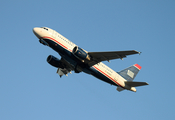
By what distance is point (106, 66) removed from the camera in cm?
3891

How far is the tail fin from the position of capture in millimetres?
43047

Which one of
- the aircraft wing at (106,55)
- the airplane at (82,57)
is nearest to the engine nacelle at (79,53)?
the airplane at (82,57)

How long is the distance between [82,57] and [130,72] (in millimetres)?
13717

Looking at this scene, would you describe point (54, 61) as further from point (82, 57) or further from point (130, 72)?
point (130, 72)

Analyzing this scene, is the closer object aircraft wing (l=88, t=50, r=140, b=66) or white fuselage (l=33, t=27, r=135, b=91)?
aircraft wing (l=88, t=50, r=140, b=66)

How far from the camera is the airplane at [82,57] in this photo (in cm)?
3428

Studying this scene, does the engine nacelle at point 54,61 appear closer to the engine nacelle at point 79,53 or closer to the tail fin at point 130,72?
the engine nacelle at point 79,53

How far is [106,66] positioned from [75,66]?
5.38 metres

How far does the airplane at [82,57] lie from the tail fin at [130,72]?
248cm

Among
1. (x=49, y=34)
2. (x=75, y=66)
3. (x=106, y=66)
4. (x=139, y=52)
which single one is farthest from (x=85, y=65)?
(x=139, y=52)

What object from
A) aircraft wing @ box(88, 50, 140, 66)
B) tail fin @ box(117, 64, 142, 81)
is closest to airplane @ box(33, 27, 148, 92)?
aircraft wing @ box(88, 50, 140, 66)

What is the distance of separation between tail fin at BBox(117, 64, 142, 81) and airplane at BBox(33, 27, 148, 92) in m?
2.48

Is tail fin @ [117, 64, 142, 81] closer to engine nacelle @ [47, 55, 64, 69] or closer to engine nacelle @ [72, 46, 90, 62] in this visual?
engine nacelle @ [72, 46, 90, 62]

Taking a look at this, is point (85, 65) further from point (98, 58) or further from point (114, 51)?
point (114, 51)
